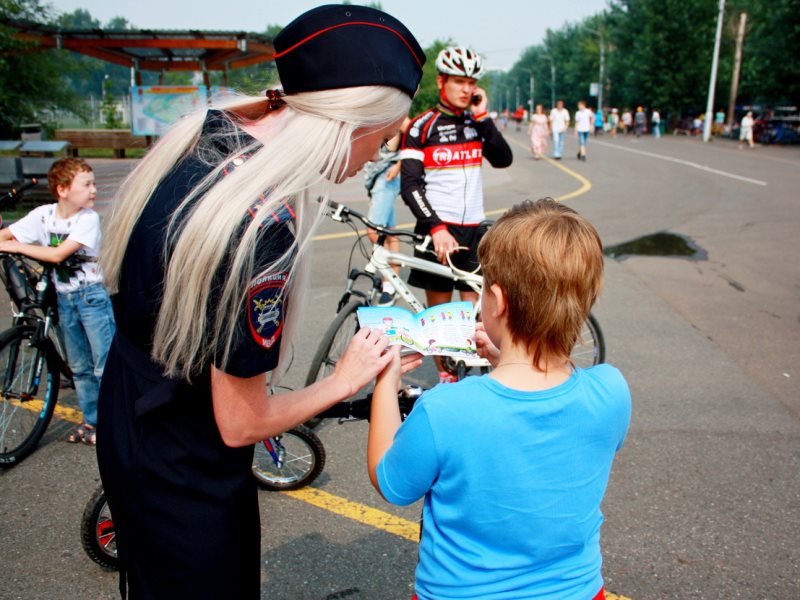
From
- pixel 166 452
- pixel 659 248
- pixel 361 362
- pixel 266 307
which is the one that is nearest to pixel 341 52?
pixel 266 307

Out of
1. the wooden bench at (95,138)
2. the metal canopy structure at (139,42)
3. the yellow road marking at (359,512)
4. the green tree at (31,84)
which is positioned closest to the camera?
the yellow road marking at (359,512)

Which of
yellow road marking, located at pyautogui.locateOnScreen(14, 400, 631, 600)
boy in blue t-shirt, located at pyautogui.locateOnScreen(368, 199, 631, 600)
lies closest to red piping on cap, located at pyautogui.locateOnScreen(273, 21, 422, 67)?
boy in blue t-shirt, located at pyautogui.locateOnScreen(368, 199, 631, 600)

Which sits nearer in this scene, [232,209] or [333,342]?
[232,209]

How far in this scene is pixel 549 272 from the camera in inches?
55.7

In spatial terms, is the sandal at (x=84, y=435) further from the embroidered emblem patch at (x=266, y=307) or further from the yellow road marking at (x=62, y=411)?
the embroidered emblem patch at (x=266, y=307)

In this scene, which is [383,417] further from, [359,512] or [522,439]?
[359,512]

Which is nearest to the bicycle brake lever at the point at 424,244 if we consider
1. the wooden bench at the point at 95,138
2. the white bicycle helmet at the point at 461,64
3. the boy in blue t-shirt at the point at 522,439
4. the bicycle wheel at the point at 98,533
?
the white bicycle helmet at the point at 461,64

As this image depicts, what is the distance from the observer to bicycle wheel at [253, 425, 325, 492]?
3.59 metres

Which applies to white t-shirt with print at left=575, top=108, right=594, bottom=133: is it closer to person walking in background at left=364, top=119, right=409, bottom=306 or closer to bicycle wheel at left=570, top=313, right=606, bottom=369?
person walking in background at left=364, top=119, right=409, bottom=306

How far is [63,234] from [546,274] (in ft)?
10.8

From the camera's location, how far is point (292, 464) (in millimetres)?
3664

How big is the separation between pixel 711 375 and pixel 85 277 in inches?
172

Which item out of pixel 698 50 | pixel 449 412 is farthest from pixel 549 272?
pixel 698 50

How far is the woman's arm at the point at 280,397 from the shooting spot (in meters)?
1.40
